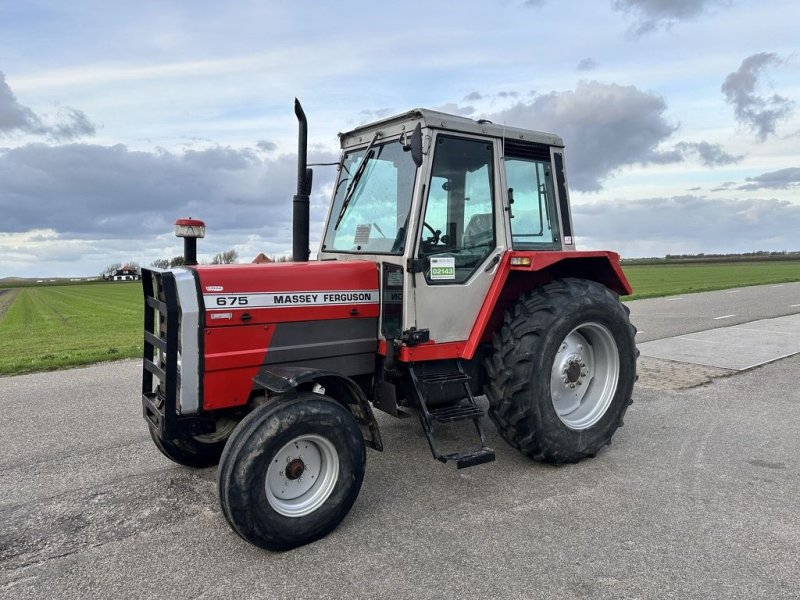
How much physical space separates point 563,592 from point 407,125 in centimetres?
308

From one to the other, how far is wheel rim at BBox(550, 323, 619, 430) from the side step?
772 mm

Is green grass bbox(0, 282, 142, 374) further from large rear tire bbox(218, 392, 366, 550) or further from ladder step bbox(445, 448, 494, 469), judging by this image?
ladder step bbox(445, 448, 494, 469)

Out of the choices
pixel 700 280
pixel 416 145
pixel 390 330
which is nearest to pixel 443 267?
pixel 390 330

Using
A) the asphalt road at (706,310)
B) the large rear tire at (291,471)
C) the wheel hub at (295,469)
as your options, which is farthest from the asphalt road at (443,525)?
the asphalt road at (706,310)

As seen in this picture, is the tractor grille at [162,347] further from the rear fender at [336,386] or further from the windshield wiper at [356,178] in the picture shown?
the windshield wiper at [356,178]

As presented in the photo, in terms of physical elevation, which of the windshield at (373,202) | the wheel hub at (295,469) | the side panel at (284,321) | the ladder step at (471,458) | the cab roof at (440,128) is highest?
the cab roof at (440,128)

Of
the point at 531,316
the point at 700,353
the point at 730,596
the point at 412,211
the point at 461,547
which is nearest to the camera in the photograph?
the point at 730,596

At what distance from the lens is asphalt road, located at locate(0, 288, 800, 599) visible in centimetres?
301

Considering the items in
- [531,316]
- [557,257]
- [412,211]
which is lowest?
[531,316]

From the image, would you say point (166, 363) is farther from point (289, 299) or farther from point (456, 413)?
point (456, 413)

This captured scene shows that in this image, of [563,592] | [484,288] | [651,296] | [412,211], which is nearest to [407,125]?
[412,211]

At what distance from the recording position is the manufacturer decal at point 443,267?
4.12 m

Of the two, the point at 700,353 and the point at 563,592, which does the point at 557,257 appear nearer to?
the point at 563,592

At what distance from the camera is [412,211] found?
4.02 meters
